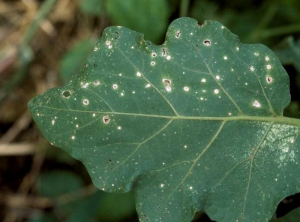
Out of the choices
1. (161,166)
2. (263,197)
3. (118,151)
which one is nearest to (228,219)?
(263,197)

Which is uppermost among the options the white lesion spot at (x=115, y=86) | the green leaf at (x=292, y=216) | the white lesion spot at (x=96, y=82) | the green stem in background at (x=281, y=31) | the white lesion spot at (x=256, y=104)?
the white lesion spot at (x=96, y=82)

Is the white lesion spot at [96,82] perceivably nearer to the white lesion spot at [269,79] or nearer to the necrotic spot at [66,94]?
the necrotic spot at [66,94]

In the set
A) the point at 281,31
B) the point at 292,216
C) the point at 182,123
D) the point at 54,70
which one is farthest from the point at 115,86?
the point at 54,70

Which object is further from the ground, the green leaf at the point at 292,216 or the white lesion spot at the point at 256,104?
the white lesion spot at the point at 256,104

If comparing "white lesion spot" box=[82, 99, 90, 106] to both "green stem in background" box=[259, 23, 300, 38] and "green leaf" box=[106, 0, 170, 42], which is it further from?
"green stem in background" box=[259, 23, 300, 38]

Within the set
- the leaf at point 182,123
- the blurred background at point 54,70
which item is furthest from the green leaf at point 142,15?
the leaf at point 182,123

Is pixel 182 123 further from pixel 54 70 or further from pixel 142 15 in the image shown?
pixel 54 70
